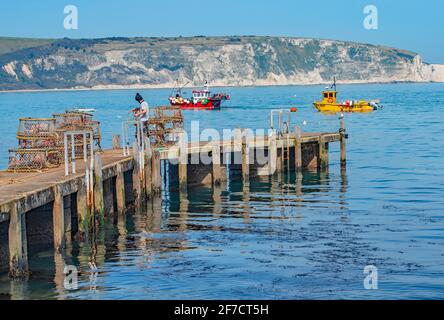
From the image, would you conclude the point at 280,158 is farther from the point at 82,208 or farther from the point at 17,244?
the point at 17,244

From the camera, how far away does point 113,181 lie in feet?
106

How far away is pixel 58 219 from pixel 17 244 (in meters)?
3.05

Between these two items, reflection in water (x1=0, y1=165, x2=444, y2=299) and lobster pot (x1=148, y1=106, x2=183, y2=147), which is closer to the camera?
reflection in water (x1=0, y1=165, x2=444, y2=299)

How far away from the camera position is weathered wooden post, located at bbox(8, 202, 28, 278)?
21.0 metres

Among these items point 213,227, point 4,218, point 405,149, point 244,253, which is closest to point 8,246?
point 4,218

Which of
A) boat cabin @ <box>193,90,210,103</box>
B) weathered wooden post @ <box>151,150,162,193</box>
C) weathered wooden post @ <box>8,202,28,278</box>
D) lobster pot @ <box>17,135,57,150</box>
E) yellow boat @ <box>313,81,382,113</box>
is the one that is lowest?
weathered wooden post @ <box>8,202,28,278</box>

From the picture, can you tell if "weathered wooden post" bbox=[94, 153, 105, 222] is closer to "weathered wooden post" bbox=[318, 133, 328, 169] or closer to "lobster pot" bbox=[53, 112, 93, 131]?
"lobster pot" bbox=[53, 112, 93, 131]

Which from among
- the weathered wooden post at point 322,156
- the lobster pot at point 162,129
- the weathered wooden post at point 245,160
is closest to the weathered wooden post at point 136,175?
the lobster pot at point 162,129

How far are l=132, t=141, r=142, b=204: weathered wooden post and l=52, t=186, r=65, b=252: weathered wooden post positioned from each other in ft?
26.7

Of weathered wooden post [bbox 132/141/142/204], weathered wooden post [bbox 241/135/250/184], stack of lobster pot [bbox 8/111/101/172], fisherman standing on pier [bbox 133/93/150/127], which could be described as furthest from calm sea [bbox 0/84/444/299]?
fisherman standing on pier [bbox 133/93/150/127]

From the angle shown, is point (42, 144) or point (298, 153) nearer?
point (42, 144)

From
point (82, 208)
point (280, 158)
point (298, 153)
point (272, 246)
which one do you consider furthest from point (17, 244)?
point (298, 153)

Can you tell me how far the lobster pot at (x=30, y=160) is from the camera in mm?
29161
